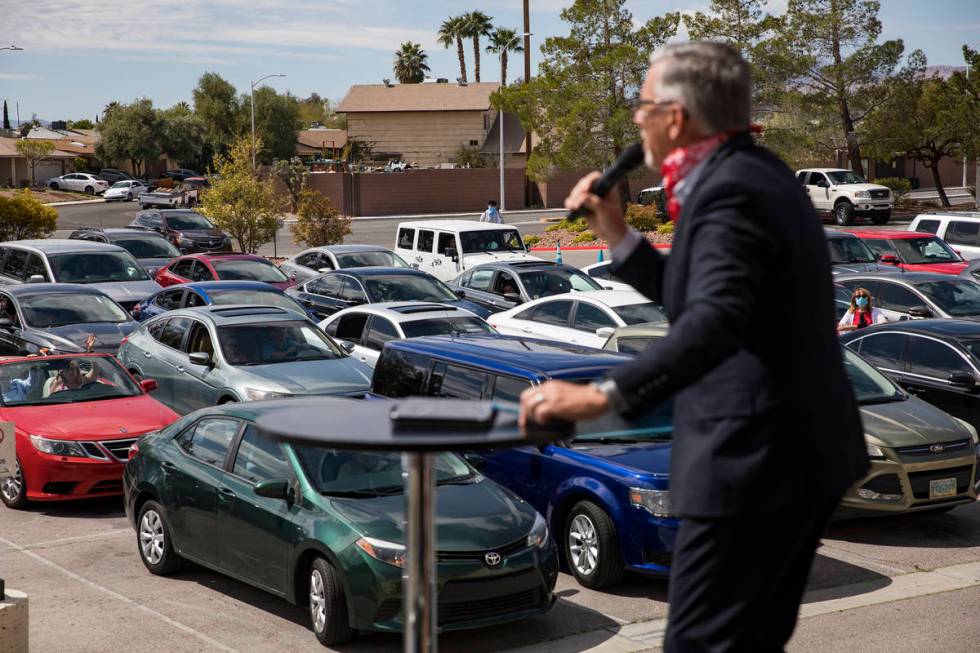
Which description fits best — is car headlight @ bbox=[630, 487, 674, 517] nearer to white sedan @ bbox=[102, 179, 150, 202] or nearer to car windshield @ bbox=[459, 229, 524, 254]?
car windshield @ bbox=[459, 229, 524, 254]

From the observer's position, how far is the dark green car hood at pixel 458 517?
744 cm

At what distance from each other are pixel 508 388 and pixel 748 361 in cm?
701

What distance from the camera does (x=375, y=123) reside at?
8069cm

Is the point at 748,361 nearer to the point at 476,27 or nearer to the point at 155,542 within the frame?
the point at 155,542

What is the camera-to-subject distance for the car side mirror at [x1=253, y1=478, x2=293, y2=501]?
25.6 ft

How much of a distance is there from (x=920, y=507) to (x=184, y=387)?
806cm

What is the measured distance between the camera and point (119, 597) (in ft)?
27.8

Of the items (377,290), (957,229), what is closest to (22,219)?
(377,290)

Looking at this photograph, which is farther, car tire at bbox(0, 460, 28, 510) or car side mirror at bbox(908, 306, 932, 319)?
car side mirror at bbox(908, 306, 932, 319)

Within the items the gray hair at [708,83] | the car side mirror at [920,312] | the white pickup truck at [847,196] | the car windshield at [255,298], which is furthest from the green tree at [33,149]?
the gray hair at [708,83]

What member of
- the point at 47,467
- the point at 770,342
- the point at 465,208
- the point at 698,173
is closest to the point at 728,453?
the point at 770,342

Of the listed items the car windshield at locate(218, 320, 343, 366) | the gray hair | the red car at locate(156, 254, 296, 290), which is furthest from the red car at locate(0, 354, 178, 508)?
the red car at locate(156, 254, 296, 290)

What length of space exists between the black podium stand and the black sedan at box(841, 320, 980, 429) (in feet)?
33.4

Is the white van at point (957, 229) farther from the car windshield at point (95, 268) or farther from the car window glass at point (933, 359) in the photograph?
the car windshield at point (95, 268)
